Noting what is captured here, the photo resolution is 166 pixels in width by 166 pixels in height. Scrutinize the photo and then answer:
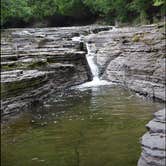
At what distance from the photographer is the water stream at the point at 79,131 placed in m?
11.2

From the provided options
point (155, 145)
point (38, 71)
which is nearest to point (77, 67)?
point (38, 71)

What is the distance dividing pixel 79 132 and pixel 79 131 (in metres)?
0.12

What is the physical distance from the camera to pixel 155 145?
368 inches

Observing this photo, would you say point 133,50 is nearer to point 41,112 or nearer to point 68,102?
point 68,102

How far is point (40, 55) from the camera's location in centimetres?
2236

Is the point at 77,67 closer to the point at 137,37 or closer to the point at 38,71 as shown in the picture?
the point at 137,37

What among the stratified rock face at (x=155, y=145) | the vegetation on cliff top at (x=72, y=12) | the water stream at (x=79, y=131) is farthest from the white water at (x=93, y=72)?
the vegetation on cliff top at (x=72, y=12)

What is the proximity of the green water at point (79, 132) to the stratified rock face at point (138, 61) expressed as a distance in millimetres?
984

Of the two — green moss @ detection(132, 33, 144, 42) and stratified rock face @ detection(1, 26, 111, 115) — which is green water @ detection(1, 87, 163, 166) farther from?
green moss @ detection(132, 33, 144, 42)

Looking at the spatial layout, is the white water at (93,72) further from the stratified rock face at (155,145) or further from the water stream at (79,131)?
the stratified rock face at (155,145)

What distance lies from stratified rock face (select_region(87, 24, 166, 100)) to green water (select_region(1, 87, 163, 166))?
3.23 feet

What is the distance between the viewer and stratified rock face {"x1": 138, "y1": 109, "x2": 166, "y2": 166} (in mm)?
9117

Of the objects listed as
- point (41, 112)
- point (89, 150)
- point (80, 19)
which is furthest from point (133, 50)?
point (80, 19)

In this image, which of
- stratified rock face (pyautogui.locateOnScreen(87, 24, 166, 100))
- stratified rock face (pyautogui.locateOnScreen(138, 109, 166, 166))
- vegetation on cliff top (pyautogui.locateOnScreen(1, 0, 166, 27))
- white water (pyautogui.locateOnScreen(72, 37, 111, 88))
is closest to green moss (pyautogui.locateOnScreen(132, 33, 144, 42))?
stratified rock face (pyautogui.locateOnScreen(87, 24, 166, 100))
